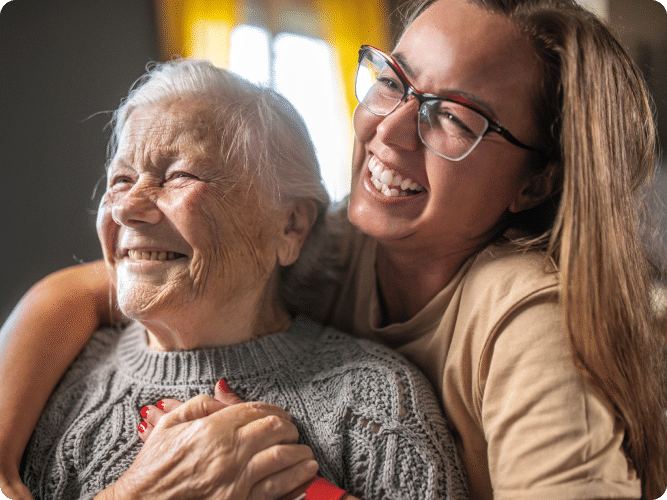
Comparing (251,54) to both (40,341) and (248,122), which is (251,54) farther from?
(40,341)

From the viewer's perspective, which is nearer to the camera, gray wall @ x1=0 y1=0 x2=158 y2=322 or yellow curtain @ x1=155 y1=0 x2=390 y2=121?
gray wall @ x1=0 y1=0 x2=158 y2=322

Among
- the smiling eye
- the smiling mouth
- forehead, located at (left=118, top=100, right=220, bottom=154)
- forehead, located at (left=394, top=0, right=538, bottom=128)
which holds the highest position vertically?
forehead, located at (left=394, top=0, right=538, bottom=128)

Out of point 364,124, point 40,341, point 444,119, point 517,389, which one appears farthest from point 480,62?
point 40,341

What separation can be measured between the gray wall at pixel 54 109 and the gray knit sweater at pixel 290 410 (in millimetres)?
325

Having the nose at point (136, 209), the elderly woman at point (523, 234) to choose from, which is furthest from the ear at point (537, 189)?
the nose at point (136, 209)

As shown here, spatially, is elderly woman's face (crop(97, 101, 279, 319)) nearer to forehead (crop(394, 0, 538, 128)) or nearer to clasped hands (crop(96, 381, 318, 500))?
clasped hands (crop(96, 381, 318, 500))

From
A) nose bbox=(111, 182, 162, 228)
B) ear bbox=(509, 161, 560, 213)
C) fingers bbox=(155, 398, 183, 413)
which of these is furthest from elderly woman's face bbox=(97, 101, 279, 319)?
ear bbox=(509, 161, 560, 213)

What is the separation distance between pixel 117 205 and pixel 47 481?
634mm

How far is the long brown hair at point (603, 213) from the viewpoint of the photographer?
3.19 ft

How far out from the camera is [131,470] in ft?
3.14

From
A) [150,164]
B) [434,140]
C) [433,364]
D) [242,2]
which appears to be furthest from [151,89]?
[433,364]

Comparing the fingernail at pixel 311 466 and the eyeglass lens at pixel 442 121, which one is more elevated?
the eyeglass lens at pixel 442 121

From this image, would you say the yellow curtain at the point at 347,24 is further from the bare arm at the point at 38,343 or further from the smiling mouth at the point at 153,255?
the bare arm at the point at 38,343

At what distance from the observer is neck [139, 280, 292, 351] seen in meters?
1.13
